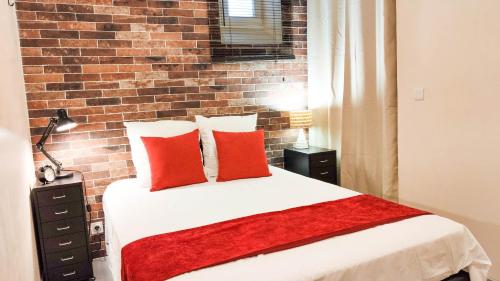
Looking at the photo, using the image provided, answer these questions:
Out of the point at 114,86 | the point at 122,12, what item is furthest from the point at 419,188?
the point at 122,12

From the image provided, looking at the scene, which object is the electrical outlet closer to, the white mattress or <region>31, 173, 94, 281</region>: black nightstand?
<region>31, 173, 94, 281</region>: black nightstand

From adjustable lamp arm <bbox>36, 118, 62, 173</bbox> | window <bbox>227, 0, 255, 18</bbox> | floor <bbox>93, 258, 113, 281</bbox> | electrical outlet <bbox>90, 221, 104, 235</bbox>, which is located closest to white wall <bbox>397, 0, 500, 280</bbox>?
window <bbox>227, 0, 255, 18</bbox>

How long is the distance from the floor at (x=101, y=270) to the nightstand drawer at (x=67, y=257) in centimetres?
22

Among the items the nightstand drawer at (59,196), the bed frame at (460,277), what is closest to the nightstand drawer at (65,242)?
the nightstand drawer at (59,196)

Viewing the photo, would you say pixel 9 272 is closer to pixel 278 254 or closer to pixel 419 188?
pixel 278 254

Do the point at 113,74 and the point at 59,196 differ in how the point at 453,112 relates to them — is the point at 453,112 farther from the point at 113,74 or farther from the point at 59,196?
the point at 59,196

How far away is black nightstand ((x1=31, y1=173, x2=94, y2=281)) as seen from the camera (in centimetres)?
250

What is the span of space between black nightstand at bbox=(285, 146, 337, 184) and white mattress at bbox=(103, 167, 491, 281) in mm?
840

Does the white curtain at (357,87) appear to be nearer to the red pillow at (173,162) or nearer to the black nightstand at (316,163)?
the black nightstand at (316,163)

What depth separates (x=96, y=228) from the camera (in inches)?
121

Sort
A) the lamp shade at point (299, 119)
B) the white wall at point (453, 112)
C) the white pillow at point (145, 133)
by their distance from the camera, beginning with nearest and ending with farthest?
the white wall at point (453, 112) → the white pillow at point (145, 133) → the lamp shade at point (299, 119)

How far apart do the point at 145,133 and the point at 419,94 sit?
2.08 m

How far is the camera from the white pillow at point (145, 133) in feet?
9.27

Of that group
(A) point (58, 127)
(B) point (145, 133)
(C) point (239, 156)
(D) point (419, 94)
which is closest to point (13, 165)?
(A) point (58, 127)
